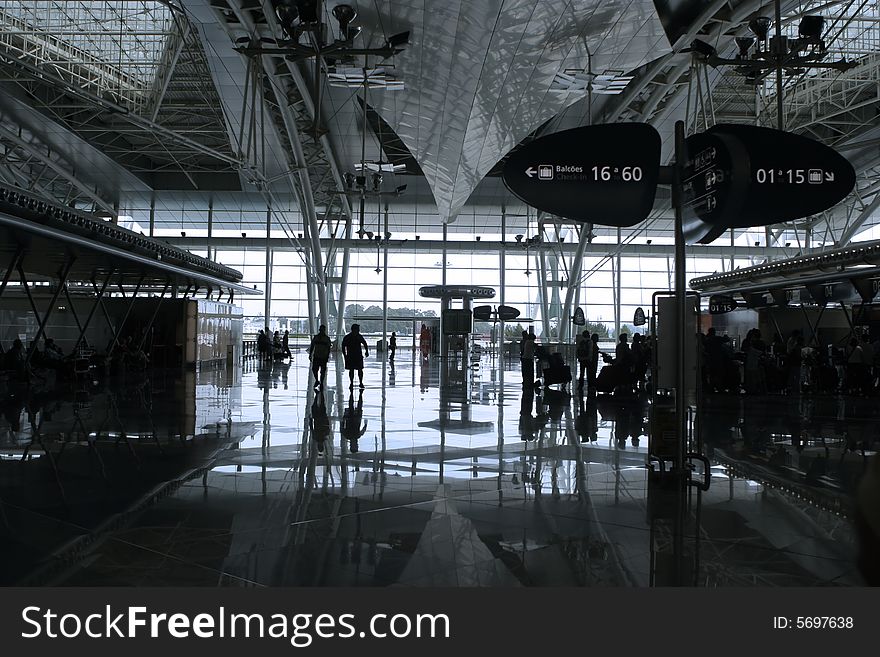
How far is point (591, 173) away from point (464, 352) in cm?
2249

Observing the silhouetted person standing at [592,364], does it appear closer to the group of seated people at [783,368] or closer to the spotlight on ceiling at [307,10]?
the group of seated people at [783,368]

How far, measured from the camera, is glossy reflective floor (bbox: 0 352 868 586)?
12.6ft

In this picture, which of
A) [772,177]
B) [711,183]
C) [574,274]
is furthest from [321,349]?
[574,274]

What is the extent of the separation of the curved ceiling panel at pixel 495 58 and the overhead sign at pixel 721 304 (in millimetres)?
8639

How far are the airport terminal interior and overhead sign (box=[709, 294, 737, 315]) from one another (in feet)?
0.44

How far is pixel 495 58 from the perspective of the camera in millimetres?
15758

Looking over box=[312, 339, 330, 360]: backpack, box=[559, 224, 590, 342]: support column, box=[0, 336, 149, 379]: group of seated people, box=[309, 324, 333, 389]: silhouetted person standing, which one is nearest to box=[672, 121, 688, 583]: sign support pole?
box=[309, 324, 333, 389]: silhouetted person standing

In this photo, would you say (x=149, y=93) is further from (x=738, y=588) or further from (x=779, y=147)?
(x=738, y=588)

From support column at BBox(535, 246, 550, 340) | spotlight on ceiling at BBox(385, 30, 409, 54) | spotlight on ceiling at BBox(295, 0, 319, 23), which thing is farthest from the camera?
support column at BBox(535, 246, 550, 340)

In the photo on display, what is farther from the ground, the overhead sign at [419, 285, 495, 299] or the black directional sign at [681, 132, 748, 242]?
the overhead sign at [419, 285, 495, 299]

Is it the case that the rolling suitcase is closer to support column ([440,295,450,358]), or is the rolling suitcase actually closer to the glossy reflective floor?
the glossy reflective floor

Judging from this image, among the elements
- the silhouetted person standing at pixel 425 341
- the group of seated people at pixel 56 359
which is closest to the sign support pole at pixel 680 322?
the group of seated people at pixel 56 359

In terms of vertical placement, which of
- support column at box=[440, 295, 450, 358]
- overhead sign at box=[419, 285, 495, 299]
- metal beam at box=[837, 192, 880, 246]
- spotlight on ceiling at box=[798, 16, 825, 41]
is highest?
metal beam at box=[837, 192, 880, 246]

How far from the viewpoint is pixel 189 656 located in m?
2.24
